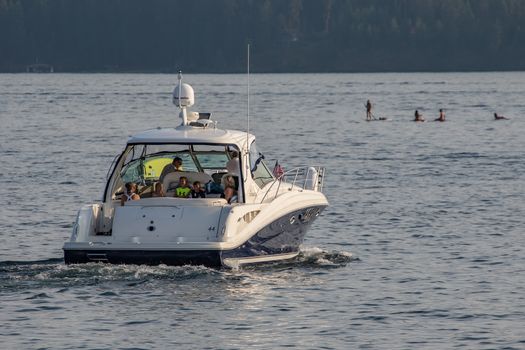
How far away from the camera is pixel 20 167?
171 feet

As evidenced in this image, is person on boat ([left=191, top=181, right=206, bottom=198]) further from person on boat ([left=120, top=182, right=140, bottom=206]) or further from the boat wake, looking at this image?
the boat wake

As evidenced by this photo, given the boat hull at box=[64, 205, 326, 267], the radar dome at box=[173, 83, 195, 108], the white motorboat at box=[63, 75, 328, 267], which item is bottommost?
the boat hull at box=[64, 205, 326, 267]

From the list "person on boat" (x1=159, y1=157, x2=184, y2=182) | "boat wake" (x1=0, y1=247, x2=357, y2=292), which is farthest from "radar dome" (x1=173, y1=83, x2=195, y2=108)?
"boat wake" (x1=0, y1=247, x2=357, y2=292)

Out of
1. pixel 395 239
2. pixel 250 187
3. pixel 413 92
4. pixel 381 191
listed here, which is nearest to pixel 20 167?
pixel 381 191

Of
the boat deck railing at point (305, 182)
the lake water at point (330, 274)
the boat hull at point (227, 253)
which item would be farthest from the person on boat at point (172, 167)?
the lake water at point (330, 274)

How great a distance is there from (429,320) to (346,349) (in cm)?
243

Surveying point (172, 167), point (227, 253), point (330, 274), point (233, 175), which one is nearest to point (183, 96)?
point (172, 167)

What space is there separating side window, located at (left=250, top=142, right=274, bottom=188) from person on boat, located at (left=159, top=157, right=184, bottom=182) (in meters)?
1.44

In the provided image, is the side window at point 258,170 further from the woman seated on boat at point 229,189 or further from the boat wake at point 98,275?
the boat wake at point 98,275

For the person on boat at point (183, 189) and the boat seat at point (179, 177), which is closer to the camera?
the person on boat at point (183, 189)

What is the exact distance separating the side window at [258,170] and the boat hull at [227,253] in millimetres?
940

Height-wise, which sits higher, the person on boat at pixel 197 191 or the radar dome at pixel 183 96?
the radar dome at pixel 183 96

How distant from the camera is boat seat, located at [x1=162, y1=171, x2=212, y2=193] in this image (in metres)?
25.8

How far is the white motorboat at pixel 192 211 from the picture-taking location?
23484 millimetres
